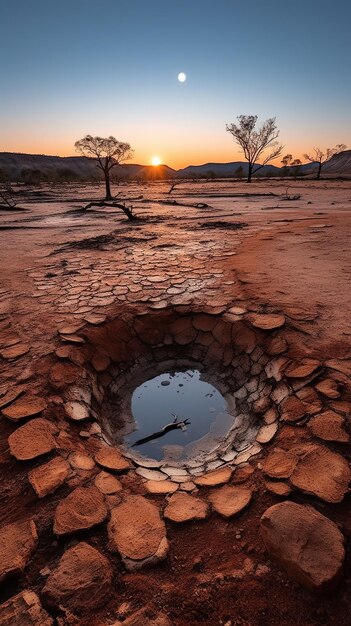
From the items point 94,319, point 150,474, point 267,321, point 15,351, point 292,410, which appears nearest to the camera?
point 150,474

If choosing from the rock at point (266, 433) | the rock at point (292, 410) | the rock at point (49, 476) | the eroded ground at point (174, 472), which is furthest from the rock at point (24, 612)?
the rock at point (292, 410)

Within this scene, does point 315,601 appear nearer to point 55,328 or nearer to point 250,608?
point 250,608

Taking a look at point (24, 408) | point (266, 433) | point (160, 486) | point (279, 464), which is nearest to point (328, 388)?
point (266, 433)

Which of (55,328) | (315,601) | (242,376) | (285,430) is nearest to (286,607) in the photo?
(315,601)

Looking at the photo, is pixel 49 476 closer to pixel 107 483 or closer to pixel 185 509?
pixel 107 483

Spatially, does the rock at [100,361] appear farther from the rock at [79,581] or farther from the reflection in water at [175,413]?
the rock at [79,581]

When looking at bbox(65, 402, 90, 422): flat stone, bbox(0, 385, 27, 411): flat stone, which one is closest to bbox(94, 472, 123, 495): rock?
bbox(65, 402, 90, 422): flat stone
